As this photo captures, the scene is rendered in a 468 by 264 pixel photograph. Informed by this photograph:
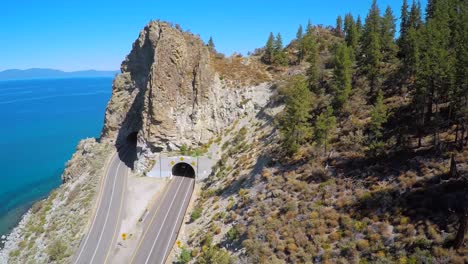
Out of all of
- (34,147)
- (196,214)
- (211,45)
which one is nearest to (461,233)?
(196,214)

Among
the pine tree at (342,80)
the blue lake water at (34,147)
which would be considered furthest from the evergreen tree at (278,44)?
the blue lake water at (34,147)

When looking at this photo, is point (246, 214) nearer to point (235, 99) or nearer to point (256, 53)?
point (235, 99)

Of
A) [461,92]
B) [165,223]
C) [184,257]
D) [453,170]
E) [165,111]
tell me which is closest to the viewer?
[453,170]

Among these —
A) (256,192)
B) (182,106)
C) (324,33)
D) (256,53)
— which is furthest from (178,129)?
(324,33)

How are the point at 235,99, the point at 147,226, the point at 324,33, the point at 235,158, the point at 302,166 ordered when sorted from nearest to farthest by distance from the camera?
the point at 302,166 → the point at 147,226 → the point at 235,158 → the point at 235,99 → the point at 324,33

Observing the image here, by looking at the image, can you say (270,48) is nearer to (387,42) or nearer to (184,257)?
(387,42)

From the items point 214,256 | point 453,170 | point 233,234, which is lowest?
point 214,256
